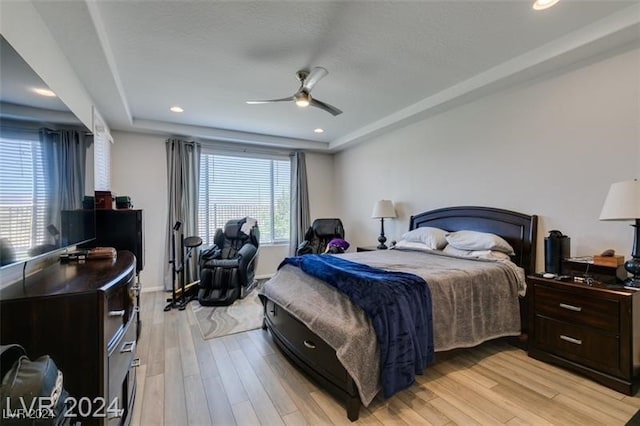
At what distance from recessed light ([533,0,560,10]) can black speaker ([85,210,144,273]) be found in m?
3.72

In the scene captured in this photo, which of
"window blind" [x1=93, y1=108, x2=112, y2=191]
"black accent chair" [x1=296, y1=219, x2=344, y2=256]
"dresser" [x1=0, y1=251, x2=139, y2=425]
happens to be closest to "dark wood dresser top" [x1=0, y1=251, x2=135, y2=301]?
"dresser" [x1=0, y1=251, x2=139, y2=425]

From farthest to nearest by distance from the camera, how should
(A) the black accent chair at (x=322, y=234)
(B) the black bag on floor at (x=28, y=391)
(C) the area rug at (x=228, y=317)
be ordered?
(A) the black accent chair at (x=322, y=234)
(C) the area rug at (x=228, y=317)
(B) the black bag on floor at (x=28, y=391)

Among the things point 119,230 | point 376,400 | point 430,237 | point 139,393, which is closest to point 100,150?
point 119,230

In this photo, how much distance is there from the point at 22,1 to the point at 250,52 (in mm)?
1444

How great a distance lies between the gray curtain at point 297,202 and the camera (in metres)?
5.85

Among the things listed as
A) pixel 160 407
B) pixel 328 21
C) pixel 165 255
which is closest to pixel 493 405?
pixel 160 407

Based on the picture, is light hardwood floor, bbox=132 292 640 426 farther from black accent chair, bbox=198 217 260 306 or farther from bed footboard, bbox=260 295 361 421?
black accent chair, bbox=198 217 260 306

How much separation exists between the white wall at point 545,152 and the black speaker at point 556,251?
187 mm

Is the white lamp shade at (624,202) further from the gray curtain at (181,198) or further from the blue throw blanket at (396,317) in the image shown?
the gray curtain at (181,198)

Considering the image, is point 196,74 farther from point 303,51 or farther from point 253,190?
point 253,190

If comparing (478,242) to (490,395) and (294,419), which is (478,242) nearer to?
(490,395)

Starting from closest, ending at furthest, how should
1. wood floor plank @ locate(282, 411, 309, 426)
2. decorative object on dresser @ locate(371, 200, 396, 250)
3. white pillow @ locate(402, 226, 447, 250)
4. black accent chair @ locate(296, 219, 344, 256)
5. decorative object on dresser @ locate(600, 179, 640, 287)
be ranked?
wood floor plank @ locate(282, 411, 309, 426)
decorative object on dresser @ locate(600, 179, 640, 287)
white pillow @ locate(402, 226, 447, 250)
decorative object on dresser @ locate(371, 200, 396, 250)
black accent chair @ locate(296, 219, 344, 256)

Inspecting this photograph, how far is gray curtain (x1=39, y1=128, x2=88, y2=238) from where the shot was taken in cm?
156

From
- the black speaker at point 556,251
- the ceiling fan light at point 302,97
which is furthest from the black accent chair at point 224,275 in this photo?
the black speaker at point 556,251
